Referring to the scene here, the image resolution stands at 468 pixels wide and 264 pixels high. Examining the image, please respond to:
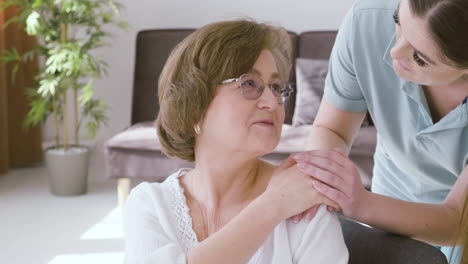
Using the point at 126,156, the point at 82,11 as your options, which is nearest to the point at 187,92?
the point at 126,156

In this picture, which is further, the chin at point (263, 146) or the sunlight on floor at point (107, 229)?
the sunlight on floor at point (107, 229)

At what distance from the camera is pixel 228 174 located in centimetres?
160

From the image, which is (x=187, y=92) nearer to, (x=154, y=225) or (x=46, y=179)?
(x=154, y=225)

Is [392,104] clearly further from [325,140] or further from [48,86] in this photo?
[48,86]

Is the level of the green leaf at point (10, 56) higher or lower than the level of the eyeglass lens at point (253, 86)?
lower

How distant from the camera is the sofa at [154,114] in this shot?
4043 millimetres

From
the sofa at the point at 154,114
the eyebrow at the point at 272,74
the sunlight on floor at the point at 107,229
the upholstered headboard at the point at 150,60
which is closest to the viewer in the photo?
the eyebrow at the point at 272,74

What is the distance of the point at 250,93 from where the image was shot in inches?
58.6

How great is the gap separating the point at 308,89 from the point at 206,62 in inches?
121

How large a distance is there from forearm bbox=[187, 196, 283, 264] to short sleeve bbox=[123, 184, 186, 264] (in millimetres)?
57

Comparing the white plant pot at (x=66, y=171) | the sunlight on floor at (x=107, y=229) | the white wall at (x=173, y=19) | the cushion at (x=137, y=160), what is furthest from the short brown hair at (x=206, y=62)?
the white wall at (x=173, y=19)

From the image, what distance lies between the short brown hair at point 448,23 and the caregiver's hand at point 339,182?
300 millimetres

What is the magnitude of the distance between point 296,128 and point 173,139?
279cm

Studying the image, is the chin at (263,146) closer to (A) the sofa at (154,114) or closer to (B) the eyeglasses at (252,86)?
(B) the eyeglasses at (252,86)
